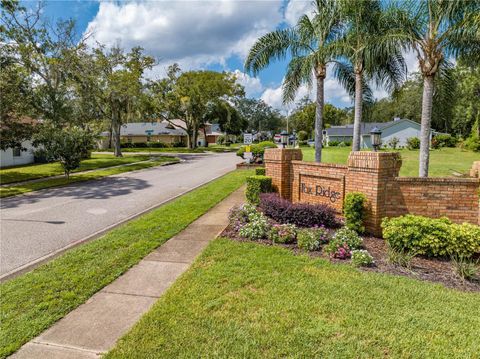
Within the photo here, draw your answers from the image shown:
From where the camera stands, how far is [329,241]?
6301mm

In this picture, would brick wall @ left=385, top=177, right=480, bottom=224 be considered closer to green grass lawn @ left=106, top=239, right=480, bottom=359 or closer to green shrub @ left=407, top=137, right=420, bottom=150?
green grass lawn @ left=106, top=239, right=480, bottom=359

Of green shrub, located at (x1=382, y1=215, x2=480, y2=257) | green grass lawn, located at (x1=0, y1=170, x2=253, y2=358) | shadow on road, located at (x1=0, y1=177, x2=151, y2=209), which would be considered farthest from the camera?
shadow on road, located at (x1=0, y1=177, x2=151, y2=209)

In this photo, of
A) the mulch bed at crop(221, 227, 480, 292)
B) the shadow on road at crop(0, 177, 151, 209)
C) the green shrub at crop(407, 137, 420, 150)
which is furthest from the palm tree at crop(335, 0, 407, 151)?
the green shrub at crop(407, 137, 420, 150)

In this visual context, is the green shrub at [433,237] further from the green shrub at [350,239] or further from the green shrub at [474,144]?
the green shrub at [474,144]

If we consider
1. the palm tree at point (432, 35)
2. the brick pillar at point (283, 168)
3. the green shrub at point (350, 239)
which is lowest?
the green shrub at point (350, 239)

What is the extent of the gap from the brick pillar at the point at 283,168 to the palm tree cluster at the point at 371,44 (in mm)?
3710

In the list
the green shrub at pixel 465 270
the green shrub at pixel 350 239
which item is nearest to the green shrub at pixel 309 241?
the green shrub at pixel 350 239

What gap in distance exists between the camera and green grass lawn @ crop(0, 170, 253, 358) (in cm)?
385

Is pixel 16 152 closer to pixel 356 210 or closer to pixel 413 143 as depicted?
pixel 356 210

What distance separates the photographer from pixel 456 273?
16.1 ft

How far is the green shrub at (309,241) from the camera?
6023mm

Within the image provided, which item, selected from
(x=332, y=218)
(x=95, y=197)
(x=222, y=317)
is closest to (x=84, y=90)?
(x=95, y=197)

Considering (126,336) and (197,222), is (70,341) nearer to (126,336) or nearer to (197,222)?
(126,336)

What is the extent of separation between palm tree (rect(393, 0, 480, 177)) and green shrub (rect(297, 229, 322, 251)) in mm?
4850
